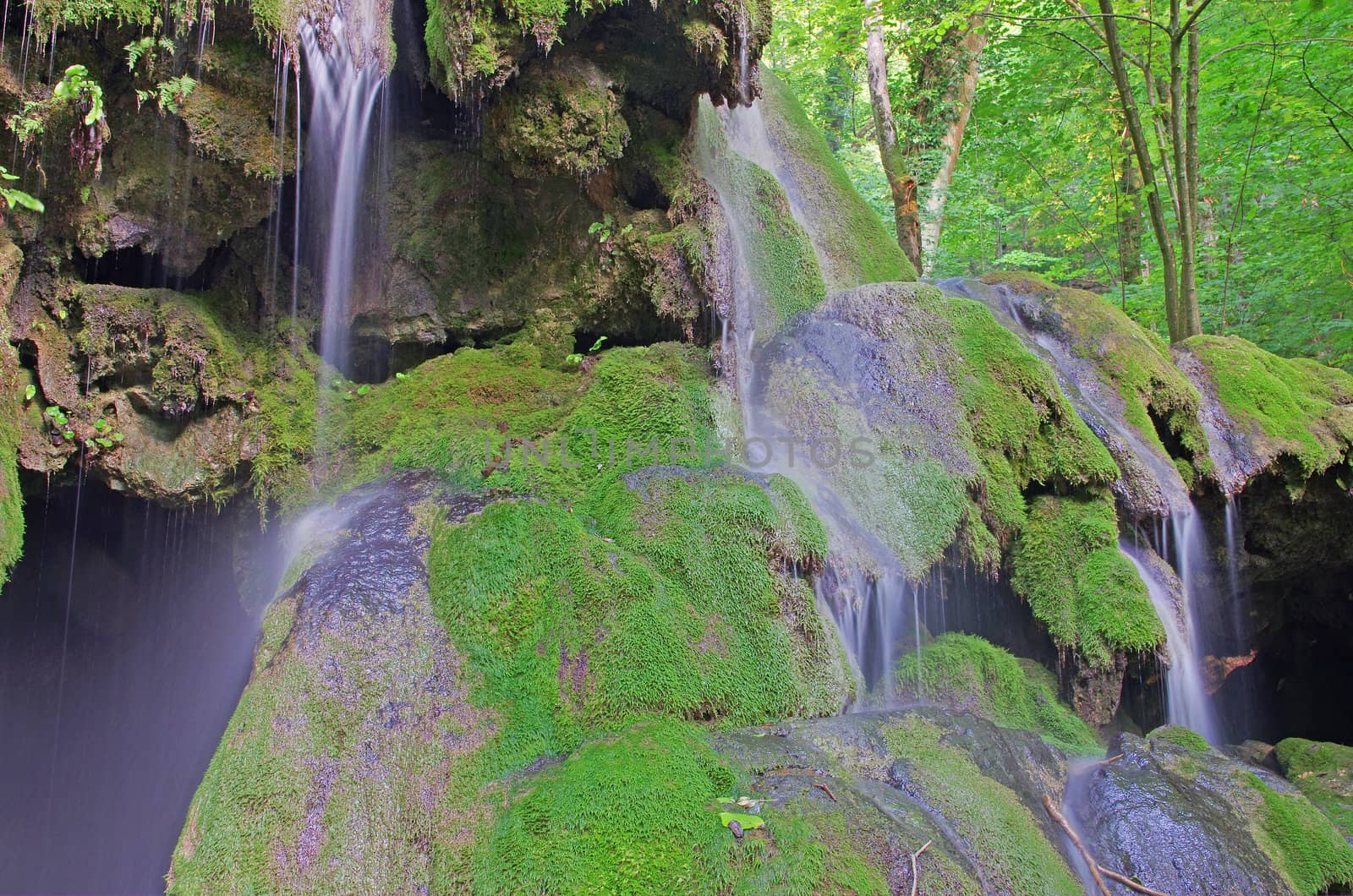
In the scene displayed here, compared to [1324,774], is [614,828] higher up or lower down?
higher up

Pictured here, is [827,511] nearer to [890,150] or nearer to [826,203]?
[826,203]

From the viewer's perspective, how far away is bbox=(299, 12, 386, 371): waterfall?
553cm

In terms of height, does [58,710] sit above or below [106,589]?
below

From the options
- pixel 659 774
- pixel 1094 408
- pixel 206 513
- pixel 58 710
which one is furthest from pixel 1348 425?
pixel 58 710

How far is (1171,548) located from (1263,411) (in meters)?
2.17

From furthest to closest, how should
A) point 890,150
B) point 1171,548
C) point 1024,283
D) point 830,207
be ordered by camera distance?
point 890,150 → point 830,207 → point 1024,283 → point 1171,548

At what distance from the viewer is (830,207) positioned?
9.25 metres

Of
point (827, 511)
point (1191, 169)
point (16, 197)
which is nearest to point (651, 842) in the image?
point (827, 511)

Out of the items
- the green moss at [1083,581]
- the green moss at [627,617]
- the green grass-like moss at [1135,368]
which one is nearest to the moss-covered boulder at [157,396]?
the green moss at [627,617]

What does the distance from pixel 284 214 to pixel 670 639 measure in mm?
4745

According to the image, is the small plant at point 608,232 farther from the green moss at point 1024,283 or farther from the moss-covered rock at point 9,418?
the green moss at point 1024,283

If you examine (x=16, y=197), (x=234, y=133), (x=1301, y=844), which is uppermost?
(x=234, y=133)

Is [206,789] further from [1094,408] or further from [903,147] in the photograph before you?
[903,147]

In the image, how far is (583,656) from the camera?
416 cm
